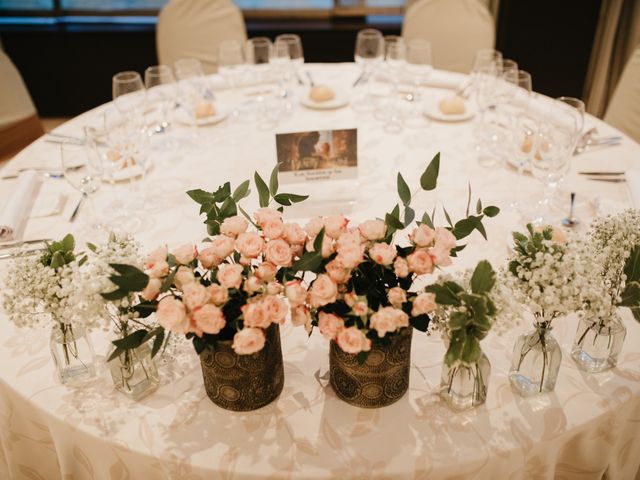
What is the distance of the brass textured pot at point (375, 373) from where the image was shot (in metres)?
0.96

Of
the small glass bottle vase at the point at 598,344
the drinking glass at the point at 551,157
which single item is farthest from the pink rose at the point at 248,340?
the drinking glass at the point at 551,157

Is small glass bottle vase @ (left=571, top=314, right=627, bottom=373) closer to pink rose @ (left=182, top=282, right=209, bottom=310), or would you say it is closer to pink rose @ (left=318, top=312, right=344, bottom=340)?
pink rose @ (left=318, top=312, right=344, bottom=340)

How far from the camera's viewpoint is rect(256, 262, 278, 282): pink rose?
2.93 feet

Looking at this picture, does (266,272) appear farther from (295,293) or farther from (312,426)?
(312,426)

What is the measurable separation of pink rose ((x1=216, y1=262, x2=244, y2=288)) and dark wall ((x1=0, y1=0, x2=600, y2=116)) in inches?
134

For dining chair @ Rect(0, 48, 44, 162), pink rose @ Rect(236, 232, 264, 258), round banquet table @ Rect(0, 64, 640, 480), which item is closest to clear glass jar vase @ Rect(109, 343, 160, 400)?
round banquet table @ Rect(0, 64, 640, 480)

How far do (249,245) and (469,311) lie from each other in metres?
0.34

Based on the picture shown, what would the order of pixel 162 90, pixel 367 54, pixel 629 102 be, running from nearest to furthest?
1. pixel 162 90
2. pixel 367 54
3. pixel 629 102

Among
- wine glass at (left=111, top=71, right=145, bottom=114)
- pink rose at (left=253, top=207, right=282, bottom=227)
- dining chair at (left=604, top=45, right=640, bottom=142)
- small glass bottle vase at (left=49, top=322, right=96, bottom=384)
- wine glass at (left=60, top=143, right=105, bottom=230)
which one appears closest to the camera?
pink rose at (left=253, top=207, right=282, bottom=227)

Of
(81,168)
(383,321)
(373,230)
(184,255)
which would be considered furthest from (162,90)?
(383,321)

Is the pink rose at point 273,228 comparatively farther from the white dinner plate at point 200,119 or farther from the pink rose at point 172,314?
the white dinner plate at point 200,119

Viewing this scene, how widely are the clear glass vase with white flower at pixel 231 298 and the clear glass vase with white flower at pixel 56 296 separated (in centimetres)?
12

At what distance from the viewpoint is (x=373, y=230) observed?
90cm

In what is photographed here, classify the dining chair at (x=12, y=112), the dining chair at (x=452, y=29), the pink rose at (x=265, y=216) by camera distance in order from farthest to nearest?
the dining chair at (x=452, y=29), the dining chair at (x=12, y=112), the pink rose at (x=265, y=216)
